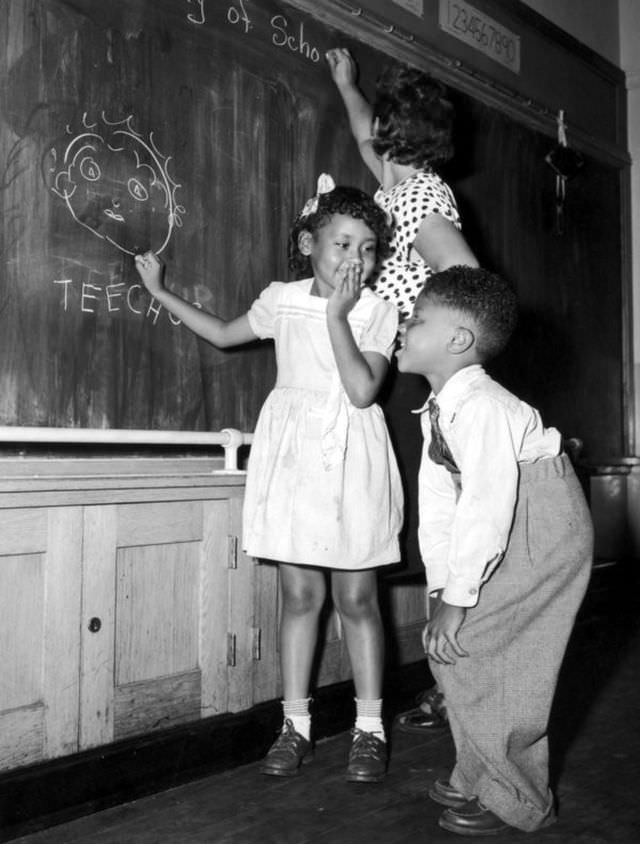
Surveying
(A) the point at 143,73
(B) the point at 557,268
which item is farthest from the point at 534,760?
(B) the point at 557,268

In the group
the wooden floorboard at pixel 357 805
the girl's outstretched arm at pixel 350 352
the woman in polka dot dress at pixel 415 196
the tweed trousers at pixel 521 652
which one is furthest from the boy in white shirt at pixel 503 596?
the woman in polka dot dress at pixel 415 196

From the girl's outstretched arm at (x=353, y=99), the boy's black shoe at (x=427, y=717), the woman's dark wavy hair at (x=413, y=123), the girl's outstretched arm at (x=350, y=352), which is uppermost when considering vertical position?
the girl's outstretched arm at (x=353, y=99)

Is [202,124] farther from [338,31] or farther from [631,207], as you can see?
[631,207]

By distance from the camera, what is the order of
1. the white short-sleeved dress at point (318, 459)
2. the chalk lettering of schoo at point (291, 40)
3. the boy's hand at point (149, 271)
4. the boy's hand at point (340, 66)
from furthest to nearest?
the boy's hand at point (340, 66) → the chalk lettering of schoo at point (291, 40) → the boy's hand at point (149, 271) → the white short-sleeved dress at point (318, 459)

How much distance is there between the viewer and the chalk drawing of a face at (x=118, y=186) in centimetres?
192

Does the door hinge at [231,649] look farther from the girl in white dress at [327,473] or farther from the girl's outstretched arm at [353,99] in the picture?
the girl's outstretched arm at [353,99]

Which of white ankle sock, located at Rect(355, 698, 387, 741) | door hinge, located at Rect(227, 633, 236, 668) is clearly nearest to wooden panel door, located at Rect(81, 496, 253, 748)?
door hinge, located at Rect(227, 633, 236, 668)

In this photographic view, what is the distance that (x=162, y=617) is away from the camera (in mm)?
1956

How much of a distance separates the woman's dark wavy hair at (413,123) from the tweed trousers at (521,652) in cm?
99

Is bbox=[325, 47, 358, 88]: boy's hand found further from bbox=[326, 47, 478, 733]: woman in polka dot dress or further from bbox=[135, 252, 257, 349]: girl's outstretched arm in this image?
bbox=[135, 252, 257, 349]: girl's outstretched arm

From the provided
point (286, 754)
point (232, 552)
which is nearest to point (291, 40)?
point (232, 552)

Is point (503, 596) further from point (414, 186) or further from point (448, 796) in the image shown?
point (414, 186)

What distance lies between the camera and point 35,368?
1853mm

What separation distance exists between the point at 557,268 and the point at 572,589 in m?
2.27
